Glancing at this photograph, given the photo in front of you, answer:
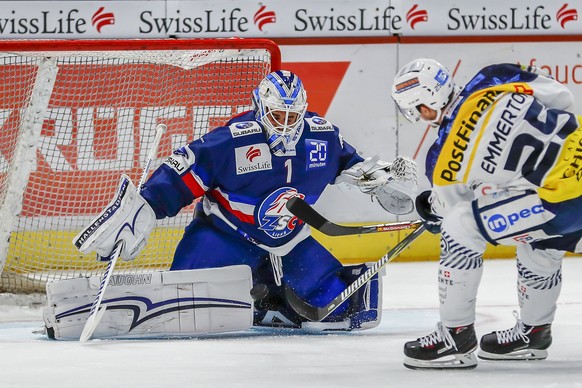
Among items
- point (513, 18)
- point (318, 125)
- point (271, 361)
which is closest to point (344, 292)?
point (318, 125)

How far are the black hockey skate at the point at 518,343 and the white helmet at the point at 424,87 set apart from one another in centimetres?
69

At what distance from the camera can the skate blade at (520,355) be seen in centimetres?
357

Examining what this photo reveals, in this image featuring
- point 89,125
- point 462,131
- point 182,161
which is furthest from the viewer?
point 89,125

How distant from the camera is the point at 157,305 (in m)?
4.11

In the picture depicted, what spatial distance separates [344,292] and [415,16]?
256 centimetres

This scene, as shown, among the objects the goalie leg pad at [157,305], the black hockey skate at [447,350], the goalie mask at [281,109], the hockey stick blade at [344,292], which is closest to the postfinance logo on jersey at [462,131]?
the black hockey skate at [447,350]

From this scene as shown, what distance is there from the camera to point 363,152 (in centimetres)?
640

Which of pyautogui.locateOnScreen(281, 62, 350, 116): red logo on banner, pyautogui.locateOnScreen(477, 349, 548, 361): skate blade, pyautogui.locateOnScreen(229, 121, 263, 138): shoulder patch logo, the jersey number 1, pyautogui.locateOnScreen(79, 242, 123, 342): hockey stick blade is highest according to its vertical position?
pyautogui.locateOnScreen(281, 62, 350, 116): red logo on banner

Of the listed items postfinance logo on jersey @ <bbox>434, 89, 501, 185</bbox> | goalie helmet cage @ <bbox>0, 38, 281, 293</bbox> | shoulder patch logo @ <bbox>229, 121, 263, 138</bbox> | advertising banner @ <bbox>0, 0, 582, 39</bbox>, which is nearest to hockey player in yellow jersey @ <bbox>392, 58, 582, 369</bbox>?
postfinance logo on jersey @ <bbox>434, 89, 501, 185</bbox>

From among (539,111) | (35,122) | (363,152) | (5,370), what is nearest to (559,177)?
(539,111)

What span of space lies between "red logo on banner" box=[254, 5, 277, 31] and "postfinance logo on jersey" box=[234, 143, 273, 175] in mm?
2130

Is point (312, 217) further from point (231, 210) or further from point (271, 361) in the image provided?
point (271, 361)

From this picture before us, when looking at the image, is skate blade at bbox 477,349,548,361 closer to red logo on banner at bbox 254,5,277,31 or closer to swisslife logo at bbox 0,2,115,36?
red logo on banner at bbox 254,5,277,31

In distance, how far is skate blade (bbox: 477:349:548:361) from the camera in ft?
11.7
